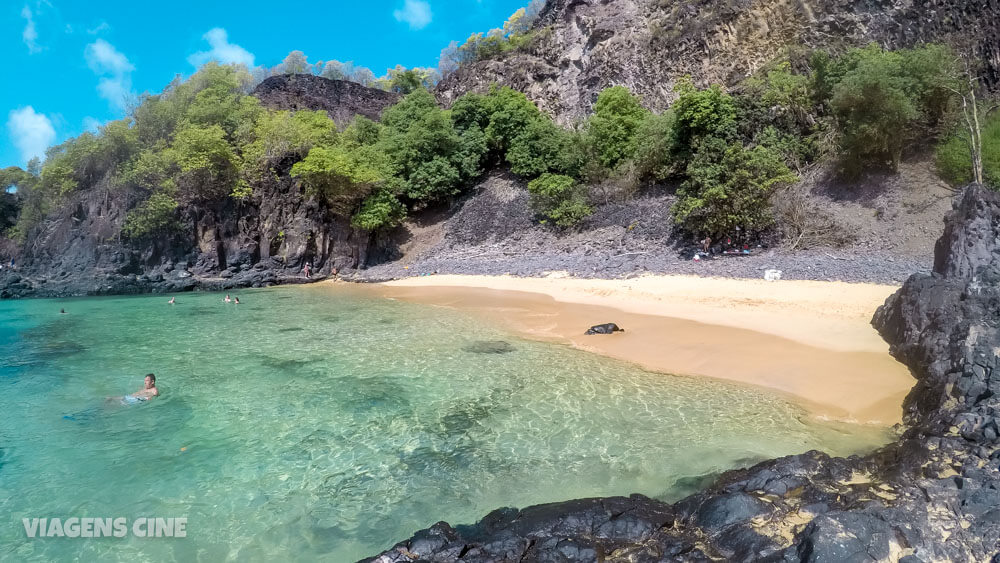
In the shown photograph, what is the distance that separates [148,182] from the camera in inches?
1129

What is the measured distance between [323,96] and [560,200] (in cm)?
2601

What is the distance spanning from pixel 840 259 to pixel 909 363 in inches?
347

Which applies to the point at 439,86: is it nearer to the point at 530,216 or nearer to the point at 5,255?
the point at 530,216

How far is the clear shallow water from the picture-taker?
4.83m

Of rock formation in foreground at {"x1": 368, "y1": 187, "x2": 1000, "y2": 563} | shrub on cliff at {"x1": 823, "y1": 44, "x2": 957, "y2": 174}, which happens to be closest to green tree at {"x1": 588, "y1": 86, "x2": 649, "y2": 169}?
shrub on cliff at {"x1": 823, "y1": 44, "x2": 957, "y2": 174}

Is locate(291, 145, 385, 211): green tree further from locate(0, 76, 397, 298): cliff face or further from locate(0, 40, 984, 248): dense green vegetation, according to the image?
locate(0, 76, 397, 298): cliff face

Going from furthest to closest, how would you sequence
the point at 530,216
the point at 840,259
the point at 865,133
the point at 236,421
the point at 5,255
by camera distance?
1. the point at 5,255
2. the point at 530,216
3. the point at 865,133
4. the point at 840,259
5. the point at 236,421

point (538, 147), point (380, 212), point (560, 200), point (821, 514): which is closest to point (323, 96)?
point (380, 212)

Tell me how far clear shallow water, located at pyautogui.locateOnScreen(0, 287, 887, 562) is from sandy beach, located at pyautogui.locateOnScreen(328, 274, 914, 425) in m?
0.82

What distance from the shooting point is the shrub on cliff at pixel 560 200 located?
2578 centimetres

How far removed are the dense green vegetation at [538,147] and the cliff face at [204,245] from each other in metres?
0.71

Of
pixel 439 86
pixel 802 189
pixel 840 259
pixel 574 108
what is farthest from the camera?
pixel 439 86

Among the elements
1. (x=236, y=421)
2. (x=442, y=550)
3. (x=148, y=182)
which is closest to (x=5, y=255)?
(x=148, y=182)

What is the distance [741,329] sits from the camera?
11.0 m
